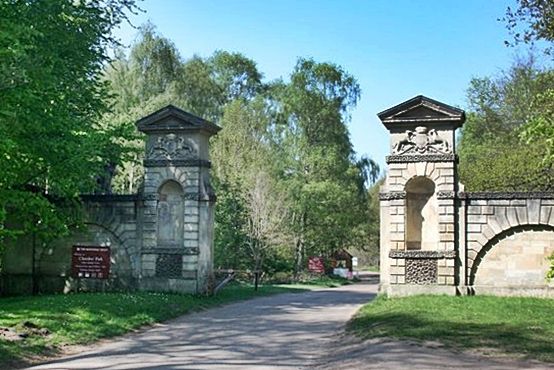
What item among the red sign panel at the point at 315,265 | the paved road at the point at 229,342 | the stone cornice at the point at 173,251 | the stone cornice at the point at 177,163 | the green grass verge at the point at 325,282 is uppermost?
the stone cornice at the point at 177,163

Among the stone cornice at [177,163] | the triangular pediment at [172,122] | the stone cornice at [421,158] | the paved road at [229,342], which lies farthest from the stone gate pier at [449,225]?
the stone cornice at [177,163]

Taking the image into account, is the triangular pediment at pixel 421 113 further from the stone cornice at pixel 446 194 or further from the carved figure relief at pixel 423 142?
the stone cornice at pixel 446 194

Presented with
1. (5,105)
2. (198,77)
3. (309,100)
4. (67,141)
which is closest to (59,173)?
(67,141)

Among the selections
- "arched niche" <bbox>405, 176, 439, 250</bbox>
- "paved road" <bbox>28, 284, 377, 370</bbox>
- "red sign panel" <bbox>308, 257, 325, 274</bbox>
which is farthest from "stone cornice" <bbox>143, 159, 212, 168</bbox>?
"red sign panel" <bbox>308, 257, 325, 274</bbox>

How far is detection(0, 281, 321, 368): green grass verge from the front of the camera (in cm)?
1266

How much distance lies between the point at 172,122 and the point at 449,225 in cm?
922

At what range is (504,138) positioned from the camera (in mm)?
45938

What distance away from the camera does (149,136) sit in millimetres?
22359

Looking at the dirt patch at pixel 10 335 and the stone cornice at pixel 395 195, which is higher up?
the stone cornice at pixel 395 195

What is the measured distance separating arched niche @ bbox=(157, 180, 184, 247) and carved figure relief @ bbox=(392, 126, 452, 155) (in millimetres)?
7234

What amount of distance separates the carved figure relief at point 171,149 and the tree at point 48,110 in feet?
7.00

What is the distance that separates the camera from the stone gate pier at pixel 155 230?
21.6m

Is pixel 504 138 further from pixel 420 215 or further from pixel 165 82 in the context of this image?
pixel 420 215

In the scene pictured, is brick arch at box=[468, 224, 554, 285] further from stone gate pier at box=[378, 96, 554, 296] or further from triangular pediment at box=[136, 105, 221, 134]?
triangular pediment at box=[136, 105, 221, 134]
